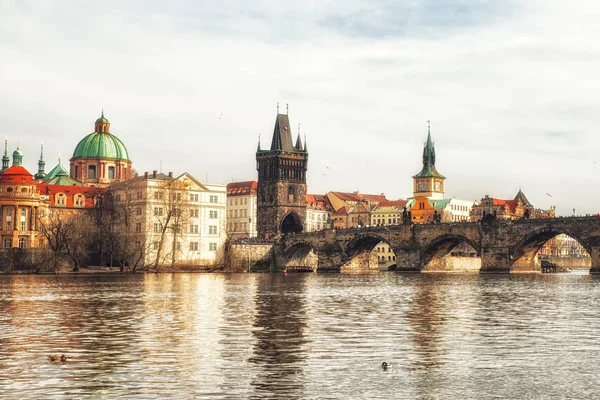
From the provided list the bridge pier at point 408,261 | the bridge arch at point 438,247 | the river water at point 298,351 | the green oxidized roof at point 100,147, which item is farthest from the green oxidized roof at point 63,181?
the river water at point 298,351

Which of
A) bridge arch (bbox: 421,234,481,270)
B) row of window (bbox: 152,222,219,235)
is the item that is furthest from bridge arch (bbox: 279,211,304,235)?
bridge arch (bbox: 421,234,481,270)

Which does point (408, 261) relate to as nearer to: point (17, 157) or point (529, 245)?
point (529, 245)

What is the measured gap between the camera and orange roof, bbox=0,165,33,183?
12838 centimetres

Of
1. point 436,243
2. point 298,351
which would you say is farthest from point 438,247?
point 298,351

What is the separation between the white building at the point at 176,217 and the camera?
407ft

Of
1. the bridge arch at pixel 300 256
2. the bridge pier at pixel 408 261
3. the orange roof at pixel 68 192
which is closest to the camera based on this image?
the bridge pier at pixel 408 261

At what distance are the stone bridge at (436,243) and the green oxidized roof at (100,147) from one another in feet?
114

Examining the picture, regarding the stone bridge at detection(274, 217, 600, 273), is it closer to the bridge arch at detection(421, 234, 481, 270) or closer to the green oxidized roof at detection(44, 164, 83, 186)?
the bridge arch at detection(421, 234, 481, 270)

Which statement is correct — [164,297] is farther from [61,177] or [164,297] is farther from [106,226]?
[61,177]

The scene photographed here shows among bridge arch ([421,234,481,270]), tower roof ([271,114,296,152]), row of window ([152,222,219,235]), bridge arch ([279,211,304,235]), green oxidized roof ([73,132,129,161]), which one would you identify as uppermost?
tower roof ([271,114,296,152])

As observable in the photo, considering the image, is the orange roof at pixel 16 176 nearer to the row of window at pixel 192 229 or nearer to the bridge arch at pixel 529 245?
the row of window at pixel 192 229

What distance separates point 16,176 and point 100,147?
39.1 meters

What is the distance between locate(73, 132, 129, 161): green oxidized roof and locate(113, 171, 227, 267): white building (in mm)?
23317

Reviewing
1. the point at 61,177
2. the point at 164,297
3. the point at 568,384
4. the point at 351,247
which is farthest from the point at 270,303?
the point at 61,177
